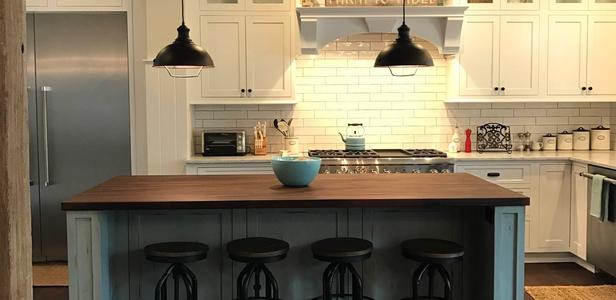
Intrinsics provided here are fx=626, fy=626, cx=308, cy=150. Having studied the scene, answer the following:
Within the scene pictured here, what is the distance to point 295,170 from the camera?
3252 millimetres

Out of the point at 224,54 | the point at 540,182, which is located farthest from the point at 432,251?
the point at 224,54

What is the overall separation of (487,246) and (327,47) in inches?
115

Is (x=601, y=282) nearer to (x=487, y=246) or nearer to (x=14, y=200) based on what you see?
(x=487, y=246)

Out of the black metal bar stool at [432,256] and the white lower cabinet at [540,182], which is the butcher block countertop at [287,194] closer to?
the black metal bar stool at [432,256]

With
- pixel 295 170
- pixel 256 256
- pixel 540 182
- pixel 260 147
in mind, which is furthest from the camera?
pixel 260 147

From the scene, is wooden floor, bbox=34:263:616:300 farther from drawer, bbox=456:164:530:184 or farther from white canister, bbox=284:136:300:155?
white canister, bbox=284:136:300:155

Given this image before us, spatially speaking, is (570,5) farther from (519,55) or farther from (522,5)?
(519,55)

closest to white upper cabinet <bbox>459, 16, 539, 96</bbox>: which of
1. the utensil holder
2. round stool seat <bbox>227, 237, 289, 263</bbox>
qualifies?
the utensil holder

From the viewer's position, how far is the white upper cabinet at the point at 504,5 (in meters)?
5.32

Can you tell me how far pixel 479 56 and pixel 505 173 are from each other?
1.03 m

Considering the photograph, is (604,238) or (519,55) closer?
(604,238)

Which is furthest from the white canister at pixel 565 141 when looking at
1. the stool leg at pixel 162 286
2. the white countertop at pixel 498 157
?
the stool leg at pixel 162 286

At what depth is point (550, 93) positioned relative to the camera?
17.8 feet

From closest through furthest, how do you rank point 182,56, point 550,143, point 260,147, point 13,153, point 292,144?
point 13,153 → point 182,56 → point 260,147 → point 292,144 → point 550,143
